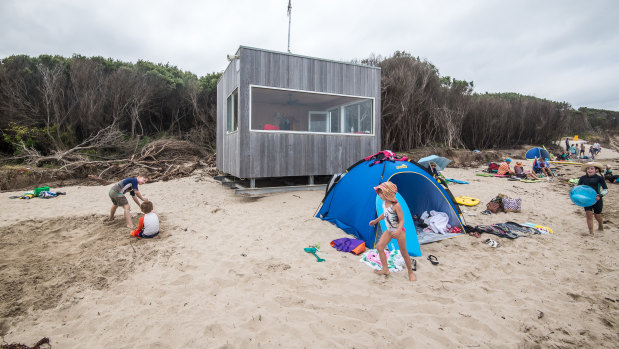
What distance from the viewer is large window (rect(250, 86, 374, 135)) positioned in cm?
927

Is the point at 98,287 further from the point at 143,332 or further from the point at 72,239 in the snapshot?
the point at 72,239

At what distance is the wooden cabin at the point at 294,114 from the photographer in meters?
8.02

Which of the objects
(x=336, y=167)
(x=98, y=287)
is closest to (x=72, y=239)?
(x=98, y=287)

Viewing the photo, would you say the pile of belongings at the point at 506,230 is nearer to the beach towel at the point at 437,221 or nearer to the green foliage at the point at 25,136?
the beach towel at the point at 437,221

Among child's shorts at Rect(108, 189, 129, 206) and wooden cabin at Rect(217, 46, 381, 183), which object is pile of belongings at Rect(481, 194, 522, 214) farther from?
child's shorts at Rect(108, 189, 129, 206)

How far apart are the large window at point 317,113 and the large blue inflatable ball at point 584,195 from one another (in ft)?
18.1

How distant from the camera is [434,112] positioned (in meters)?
18.5

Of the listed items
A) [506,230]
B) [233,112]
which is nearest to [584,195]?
[506,230]

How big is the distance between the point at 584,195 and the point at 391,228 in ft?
14.4

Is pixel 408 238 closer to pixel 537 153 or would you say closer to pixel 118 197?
pixel 118 197

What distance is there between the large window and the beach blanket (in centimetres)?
544

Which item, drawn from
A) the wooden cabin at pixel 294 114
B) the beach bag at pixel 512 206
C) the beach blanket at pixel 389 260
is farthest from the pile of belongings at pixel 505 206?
the beach blanket at pixel 389 260

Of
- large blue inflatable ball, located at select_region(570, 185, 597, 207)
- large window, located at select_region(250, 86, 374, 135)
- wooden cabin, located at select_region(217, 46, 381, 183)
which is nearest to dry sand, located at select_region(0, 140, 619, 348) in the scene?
large blue inflatable ball, located at select_region(570, 185, 597, 207)

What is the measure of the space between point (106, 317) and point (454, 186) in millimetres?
10908
